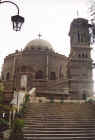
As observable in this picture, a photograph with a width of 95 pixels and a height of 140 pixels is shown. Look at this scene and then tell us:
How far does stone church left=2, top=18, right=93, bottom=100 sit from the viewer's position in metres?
28.9

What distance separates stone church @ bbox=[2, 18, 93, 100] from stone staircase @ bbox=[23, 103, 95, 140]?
14.2m

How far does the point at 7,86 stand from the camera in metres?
28.1

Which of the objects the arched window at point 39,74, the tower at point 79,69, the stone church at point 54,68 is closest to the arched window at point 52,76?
the stone church at point 54,68

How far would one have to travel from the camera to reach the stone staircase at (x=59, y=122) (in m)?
8.70

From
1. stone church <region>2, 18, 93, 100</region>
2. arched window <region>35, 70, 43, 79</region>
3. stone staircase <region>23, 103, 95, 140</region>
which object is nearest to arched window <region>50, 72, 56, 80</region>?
stone church <region>2, 18, 93, 100</region>

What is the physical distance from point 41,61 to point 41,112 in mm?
23034

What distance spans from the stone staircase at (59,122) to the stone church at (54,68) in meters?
14.2

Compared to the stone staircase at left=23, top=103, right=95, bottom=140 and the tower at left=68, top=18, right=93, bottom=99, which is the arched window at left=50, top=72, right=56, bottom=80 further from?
the stone staircase at left=23, top=103, right=95, bottom=140

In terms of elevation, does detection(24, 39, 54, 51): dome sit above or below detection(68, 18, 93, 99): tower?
above

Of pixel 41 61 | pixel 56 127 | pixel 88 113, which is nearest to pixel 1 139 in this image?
pixel 56 127

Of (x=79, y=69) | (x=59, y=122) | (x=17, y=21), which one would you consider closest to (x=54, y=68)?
(x=79, y=69)

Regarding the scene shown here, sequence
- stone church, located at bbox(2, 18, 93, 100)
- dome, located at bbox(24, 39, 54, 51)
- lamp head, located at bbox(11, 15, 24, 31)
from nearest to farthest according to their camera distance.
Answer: lamp head, located at bbox(11, 15, 24, 31), stone church, located at bbox(2, 18, 93, 100), dome, located at bbox(24, 39, 54, 51)

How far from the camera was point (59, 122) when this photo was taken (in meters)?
10.4

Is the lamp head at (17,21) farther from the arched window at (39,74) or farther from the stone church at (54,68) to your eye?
the arched window at (39,74)
